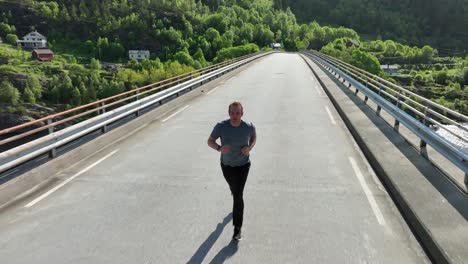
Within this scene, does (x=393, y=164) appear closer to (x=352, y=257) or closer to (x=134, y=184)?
(x=352, y=257)

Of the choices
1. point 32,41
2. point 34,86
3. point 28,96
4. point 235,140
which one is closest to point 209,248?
point 235,140

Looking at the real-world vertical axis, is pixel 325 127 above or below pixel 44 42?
below

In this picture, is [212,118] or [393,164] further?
[212,118]

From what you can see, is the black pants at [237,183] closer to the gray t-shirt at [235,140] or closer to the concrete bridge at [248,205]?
the gray t-shirt at [235,140]

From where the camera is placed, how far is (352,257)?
4.85m

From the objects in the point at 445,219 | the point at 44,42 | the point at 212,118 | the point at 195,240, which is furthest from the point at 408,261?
the point at 44,42

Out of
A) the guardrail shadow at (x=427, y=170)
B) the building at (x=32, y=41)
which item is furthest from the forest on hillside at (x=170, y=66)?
the guardrail shadow at (x=427, y=170)

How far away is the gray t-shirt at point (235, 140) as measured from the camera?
5176 mm

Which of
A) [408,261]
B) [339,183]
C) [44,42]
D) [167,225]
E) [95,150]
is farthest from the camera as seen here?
[44,42]

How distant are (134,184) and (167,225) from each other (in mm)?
1928

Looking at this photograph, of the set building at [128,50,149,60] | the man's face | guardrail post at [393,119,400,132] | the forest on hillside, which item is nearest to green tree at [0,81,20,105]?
the forest on hillside

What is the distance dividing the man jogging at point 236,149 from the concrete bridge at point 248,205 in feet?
1.49

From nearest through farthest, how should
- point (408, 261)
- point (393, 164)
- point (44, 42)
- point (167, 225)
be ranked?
point (408, 261), point (167, 225), point (393, 164), point (44, 42)

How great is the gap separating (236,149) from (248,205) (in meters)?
1.53
